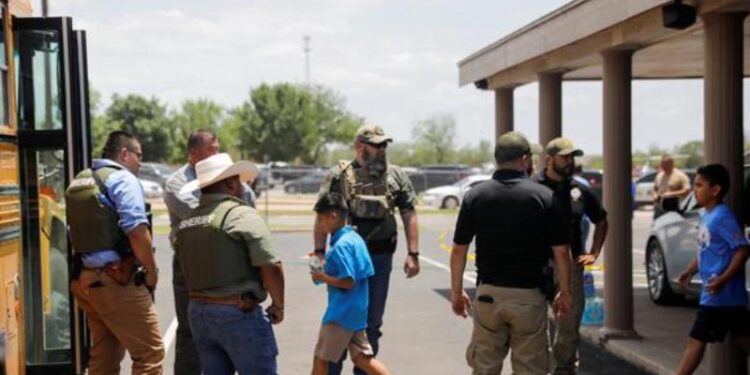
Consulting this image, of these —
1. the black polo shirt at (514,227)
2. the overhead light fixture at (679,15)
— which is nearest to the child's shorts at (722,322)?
the black polo shirt at (514,227)

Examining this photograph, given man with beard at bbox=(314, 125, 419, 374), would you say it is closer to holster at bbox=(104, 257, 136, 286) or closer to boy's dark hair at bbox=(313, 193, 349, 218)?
boy's dark hair at bbox=(313, 193, 349, 218)

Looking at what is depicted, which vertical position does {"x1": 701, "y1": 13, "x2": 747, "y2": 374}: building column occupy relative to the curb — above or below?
above

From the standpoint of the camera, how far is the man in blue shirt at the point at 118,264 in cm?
603

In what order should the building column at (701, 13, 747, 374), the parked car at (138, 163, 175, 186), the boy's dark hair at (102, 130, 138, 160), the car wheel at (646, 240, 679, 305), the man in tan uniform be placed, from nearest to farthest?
the boy's dark hair at (102, 130, 138, 160)
the building column at (701, 13, 747, 374)
the car wheel at (646, 240, 679, 305)
the man in tan uniform
the parked car at (138, 163, 175, 186)

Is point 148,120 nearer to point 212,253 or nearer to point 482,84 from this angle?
point 482,84

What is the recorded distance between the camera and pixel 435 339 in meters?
9.90

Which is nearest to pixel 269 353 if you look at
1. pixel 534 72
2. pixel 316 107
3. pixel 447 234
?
pixel 534 72

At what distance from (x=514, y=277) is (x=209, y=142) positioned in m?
2.46

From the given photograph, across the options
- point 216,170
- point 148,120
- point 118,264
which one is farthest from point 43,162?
point 148,120

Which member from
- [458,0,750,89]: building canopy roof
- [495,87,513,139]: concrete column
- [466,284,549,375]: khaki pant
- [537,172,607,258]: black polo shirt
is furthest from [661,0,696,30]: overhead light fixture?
[495,87,513,139]: concrete column

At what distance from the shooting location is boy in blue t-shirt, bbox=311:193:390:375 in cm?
630

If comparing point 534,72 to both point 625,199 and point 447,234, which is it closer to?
point 625,199

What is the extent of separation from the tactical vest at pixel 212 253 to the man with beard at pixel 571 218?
3021 millimetres

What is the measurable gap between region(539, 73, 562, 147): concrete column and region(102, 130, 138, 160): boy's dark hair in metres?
5.82
